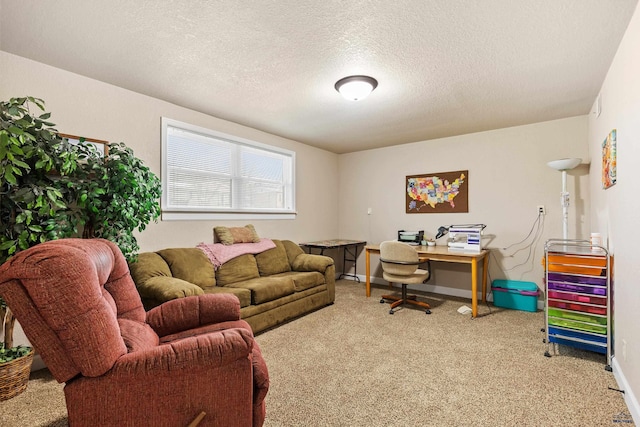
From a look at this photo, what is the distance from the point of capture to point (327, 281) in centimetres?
406

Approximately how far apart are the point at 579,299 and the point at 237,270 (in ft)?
10.7

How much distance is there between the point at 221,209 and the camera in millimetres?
3930

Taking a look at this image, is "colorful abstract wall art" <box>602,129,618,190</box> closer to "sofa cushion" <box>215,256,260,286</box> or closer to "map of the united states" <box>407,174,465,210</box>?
"map of the united states" <box>407,174,465,210</box>

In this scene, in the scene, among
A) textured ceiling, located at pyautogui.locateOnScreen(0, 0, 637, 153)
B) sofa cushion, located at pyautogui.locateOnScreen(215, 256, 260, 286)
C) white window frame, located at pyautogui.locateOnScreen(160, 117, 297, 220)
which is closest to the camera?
textured ceiling, located at pyautogui.locateOnScreen(0, 0, 637, 153)

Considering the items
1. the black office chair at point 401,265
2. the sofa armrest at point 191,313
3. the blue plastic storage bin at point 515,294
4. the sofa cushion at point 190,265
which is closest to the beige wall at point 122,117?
the sofa cushion at point 190,265

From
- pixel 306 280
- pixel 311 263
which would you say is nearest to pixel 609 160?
pixel 306 280

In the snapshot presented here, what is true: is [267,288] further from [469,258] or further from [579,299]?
[579,299]

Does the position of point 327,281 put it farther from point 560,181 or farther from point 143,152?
point 560,181

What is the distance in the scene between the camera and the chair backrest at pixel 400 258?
3680 millimetres

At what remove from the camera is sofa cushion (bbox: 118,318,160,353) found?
1421 mm

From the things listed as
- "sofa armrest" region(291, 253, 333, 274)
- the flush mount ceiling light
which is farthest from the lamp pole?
"sofa armrest" region(291, 253, 333, 274)

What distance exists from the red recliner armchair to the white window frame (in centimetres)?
196

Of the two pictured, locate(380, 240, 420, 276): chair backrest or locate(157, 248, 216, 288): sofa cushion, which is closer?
locate(157, 248, 216, 288): sofa cushion

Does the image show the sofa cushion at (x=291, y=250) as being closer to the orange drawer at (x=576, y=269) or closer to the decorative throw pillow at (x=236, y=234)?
the decorative throw pillow at (x=236, y=234)
